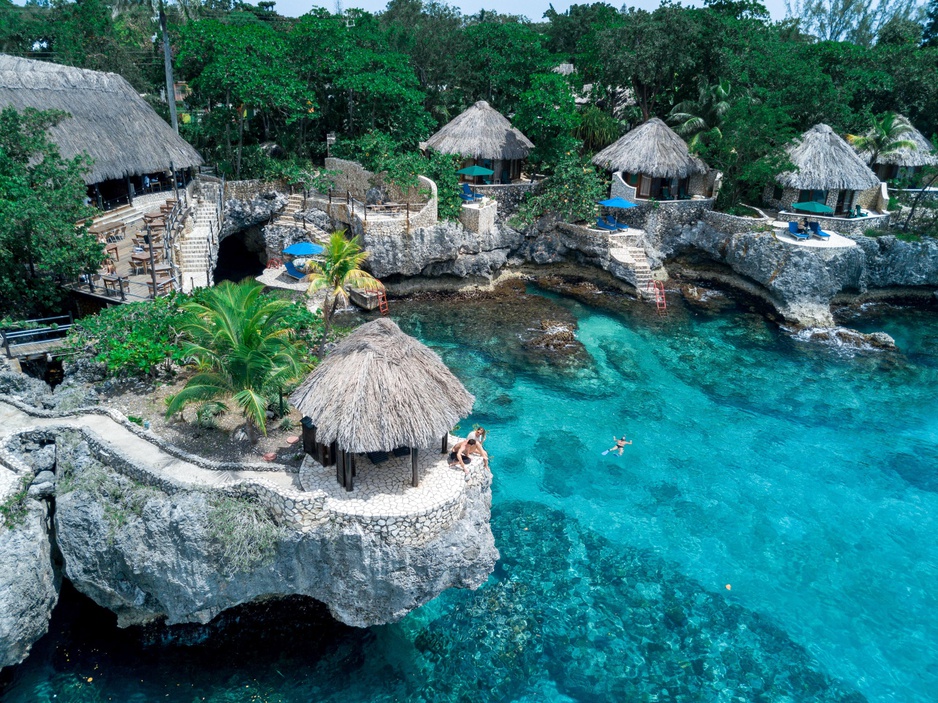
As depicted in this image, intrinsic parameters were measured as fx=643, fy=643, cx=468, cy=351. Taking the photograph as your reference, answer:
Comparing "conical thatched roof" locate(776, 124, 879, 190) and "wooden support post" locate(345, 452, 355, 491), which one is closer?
"wooden support post" locate(345, 452, 355, 491)

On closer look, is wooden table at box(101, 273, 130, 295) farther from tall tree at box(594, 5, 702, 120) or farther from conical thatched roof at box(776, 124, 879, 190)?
conical thatched roof at box(776, 124, 879, 190)

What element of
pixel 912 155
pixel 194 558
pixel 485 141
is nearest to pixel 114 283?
pixel 194 558

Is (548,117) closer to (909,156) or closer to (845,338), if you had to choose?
(845,338)

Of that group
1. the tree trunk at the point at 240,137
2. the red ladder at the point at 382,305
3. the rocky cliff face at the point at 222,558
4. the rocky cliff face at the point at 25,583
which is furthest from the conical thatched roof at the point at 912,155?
the rocky cliff face at the point at 25,583

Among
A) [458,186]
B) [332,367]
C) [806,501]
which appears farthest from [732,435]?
[458,186]

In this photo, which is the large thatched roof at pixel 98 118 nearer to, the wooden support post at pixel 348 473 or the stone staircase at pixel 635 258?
the wooden support post at pixel 348 473

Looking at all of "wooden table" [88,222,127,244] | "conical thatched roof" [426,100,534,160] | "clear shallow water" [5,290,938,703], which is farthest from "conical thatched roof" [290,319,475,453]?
"conical thatched roof" [426,100,534,160]
